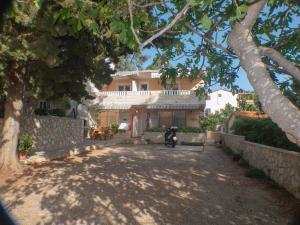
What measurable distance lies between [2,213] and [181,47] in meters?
5.15

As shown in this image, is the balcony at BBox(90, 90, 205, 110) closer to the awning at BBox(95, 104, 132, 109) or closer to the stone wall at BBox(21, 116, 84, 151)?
the awning at BBox(95, 104, 132, 109)

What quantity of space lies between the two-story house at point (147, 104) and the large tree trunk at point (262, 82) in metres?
27.5

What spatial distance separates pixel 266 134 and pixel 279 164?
14.1 feet

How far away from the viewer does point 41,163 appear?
14.3 meters

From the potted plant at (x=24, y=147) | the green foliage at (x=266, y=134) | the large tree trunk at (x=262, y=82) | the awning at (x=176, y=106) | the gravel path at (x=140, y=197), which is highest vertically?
the awning at (x=176, y=106)

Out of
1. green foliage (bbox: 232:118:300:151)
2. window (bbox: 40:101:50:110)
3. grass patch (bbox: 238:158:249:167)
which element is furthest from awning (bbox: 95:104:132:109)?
grass patch (bbox: 238:158:249:167)

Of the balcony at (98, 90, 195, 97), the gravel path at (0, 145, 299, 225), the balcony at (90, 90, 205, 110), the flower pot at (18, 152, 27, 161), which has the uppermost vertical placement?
the balcony at (98, 90, 195, 97)

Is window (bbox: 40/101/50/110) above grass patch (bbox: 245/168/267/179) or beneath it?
above

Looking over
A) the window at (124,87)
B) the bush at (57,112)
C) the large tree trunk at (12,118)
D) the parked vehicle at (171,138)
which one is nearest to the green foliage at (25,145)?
the large tree trunk at (12,118)

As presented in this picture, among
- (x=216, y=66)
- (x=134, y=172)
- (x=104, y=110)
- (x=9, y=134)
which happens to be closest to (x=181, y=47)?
(x=216, y=66)

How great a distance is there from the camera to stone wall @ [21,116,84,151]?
58.2 feet

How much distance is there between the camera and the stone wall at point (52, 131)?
58.2 feet

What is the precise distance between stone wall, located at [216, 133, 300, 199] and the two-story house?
1745 cm

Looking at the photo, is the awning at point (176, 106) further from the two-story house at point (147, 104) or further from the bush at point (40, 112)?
the bush at point (40, 112)
